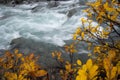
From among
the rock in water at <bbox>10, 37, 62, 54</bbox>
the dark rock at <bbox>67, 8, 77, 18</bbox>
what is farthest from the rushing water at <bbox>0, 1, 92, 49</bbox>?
the rock in water at <bbox>10, 37, 62, 54</bbox>

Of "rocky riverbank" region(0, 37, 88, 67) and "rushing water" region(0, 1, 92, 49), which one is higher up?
"rocky riverbank" region(0, 37, 88, 67)

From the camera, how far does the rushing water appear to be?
6.79 m

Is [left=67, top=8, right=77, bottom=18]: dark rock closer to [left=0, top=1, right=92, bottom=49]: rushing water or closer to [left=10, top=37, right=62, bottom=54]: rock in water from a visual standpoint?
[left=0, top=1, right=92, bottom=49]: rushing water

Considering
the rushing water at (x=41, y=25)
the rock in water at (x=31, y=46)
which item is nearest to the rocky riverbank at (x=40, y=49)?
the rock in water at (x=31, y=46)

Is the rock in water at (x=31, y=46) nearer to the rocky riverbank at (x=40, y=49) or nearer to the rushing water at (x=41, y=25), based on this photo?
the rocky riverbank at (x=40, y=49)

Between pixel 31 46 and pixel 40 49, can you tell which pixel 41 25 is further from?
pixel 40 49

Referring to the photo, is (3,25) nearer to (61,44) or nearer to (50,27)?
(50,27)

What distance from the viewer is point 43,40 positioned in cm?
648

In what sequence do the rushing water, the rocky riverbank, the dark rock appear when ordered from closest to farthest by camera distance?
1. the rocky riverbank
2. the rushing water
3. the dark rock

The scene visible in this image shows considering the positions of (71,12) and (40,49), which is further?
(71,12)

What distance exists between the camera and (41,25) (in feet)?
26.7

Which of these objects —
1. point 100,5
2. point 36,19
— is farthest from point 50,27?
point 100,5

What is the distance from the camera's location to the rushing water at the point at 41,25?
6.79 metres

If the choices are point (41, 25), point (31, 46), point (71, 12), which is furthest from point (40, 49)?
point (71, 12)
